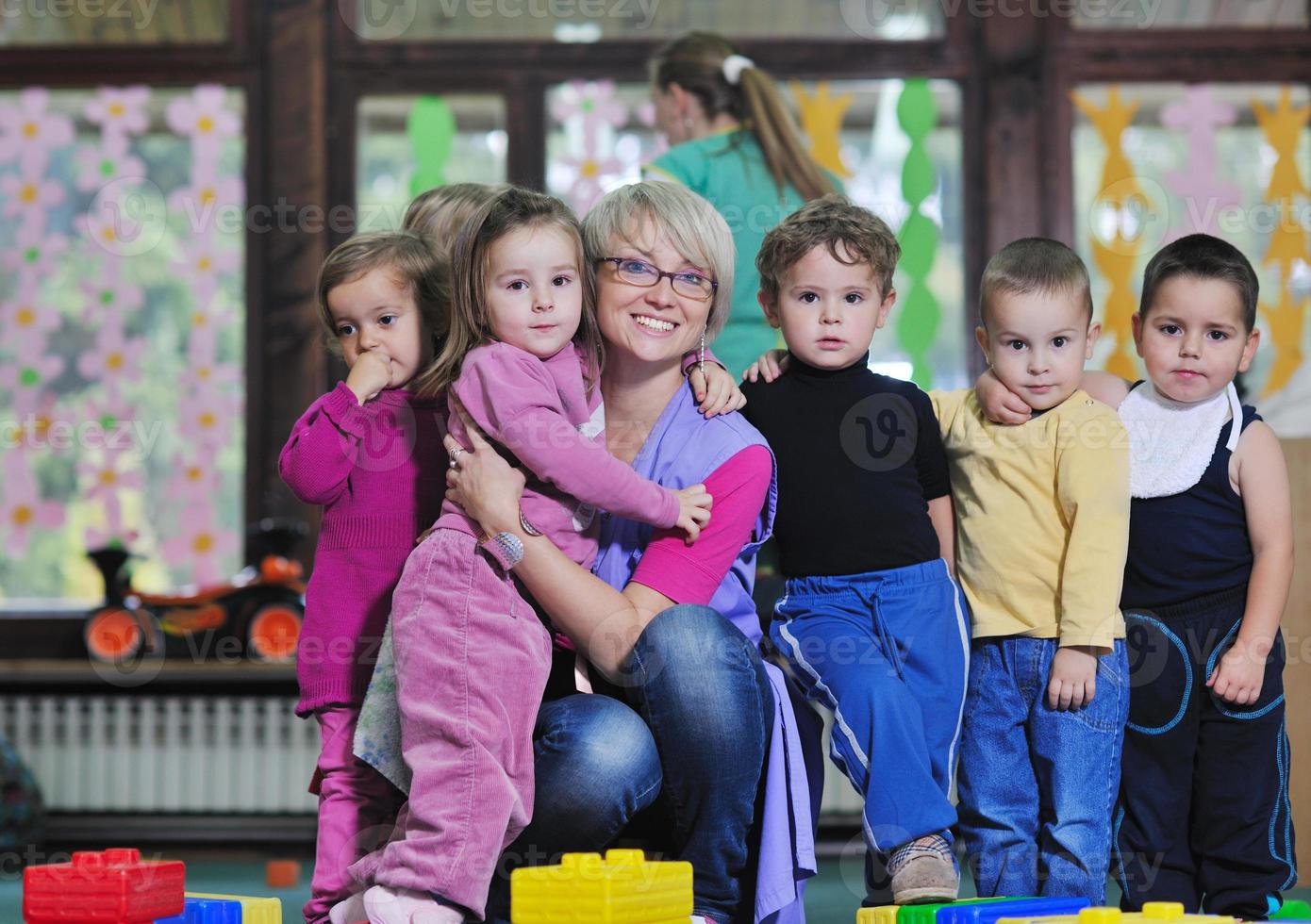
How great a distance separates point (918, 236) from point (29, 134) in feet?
7.03

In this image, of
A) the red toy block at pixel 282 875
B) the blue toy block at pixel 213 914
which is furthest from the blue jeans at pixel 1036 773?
the red toy block at pixel 282 875

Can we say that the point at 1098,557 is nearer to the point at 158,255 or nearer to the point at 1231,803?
the point at 1231,803

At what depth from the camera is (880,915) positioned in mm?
1383

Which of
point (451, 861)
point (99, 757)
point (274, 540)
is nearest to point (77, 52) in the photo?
point (274, 540)

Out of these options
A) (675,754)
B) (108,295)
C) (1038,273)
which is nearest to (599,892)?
(675,754)

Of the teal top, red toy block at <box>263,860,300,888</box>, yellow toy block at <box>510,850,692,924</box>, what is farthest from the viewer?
red toy block at <box>263,860,300,888</box>

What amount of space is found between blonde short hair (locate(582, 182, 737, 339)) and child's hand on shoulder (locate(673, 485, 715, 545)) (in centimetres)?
25

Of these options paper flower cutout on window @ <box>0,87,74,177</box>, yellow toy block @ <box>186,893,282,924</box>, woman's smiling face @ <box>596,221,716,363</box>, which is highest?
paper flower cutout on window @ <box>0,87,74,177</box>

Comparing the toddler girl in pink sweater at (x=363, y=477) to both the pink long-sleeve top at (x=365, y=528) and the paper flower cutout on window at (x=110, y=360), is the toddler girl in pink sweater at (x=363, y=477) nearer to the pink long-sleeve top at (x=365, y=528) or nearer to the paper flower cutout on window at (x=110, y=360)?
the pink long-sleeve top at (x=365, y=528)

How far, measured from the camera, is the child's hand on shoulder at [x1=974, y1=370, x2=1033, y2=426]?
1677 mm

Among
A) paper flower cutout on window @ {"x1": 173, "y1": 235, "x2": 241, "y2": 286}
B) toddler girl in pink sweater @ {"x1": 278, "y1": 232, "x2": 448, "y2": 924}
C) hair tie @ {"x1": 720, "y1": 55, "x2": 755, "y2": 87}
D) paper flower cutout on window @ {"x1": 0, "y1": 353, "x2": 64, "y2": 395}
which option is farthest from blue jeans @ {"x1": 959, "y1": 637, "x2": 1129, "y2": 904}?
paper flower cutout on window @ {"x1": 0, "y1": 353, "x2": 64, "y2": 395}

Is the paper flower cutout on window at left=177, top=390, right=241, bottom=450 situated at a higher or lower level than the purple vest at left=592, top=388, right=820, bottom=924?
higher

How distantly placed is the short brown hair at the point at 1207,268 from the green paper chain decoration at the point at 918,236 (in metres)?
1.70

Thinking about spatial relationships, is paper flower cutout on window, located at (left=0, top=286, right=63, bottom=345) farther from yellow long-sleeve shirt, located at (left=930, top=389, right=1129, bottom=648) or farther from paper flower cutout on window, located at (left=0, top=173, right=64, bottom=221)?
yellow long-sleeve shirt, located at (left=930, top=389, right=1129, bottom=648)
